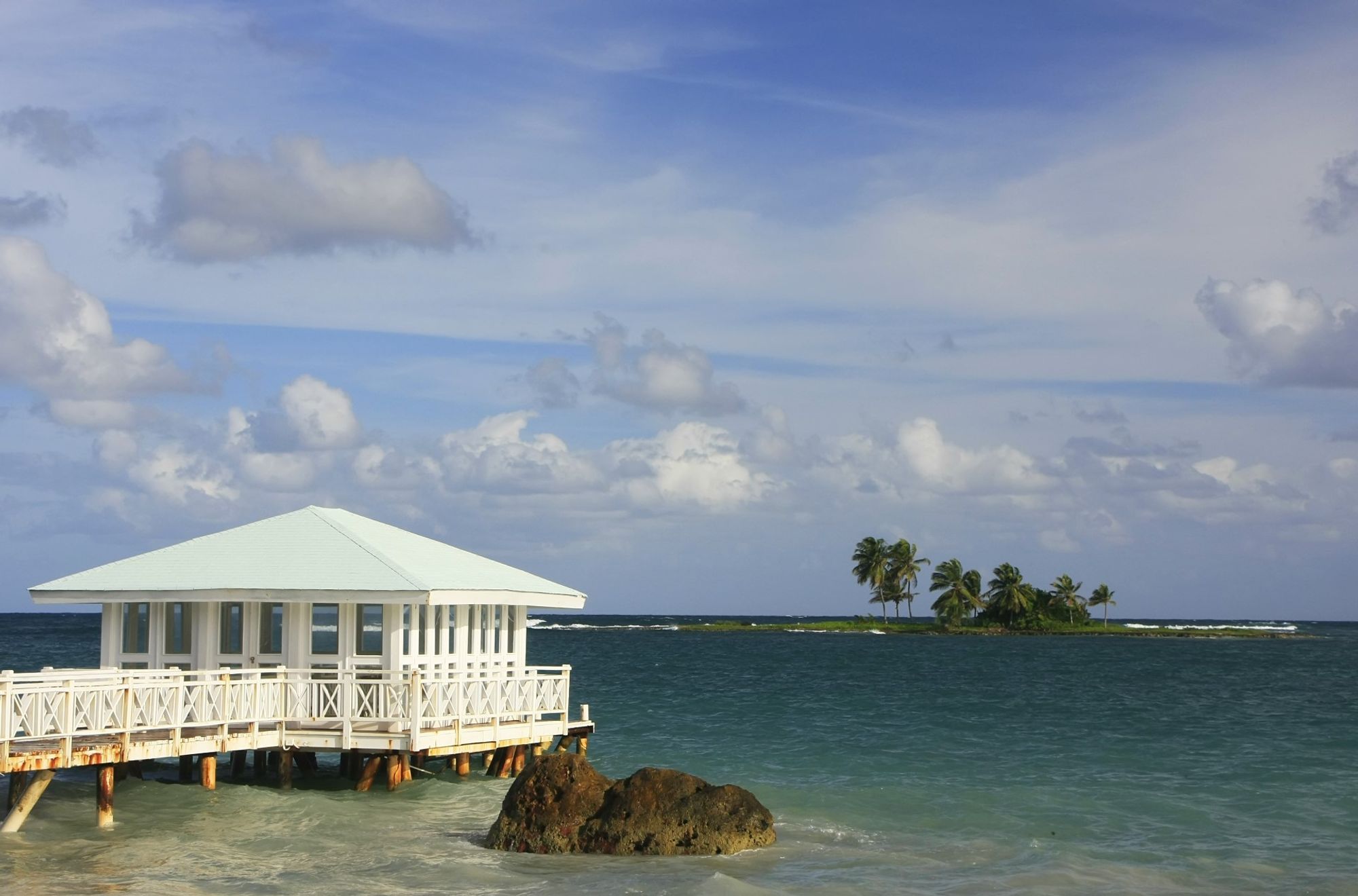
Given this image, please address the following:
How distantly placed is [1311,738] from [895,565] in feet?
329

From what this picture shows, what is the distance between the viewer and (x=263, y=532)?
88.8 ft

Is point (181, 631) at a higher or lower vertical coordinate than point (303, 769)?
higher

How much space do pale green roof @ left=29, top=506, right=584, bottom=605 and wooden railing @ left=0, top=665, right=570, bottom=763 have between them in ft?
4.60

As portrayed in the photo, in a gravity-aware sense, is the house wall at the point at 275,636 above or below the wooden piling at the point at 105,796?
above

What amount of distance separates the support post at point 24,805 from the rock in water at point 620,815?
20.6ft

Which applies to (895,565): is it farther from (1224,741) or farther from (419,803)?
(419,803)

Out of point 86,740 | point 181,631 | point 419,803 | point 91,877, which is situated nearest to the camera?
point 91,877

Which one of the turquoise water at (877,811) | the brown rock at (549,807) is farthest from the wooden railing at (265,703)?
the brown rock at (549,807)

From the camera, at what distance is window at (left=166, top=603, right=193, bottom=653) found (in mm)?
26016

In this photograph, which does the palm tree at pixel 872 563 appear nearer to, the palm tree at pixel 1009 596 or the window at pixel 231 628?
the palm tree at pixel 1009 596

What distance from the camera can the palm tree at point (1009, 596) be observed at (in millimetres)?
133250

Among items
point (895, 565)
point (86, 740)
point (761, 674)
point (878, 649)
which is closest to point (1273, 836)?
point (86, 740)

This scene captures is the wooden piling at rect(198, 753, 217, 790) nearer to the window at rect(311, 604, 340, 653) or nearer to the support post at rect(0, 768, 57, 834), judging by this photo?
the window at rect(311, 604, 340, 653)

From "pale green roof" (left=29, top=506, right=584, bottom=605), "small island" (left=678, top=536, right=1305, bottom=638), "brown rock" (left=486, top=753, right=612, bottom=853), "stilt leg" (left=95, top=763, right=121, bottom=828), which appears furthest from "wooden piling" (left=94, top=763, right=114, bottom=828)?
"small island" (left=678, top=536, right=1305, bottom=638)
